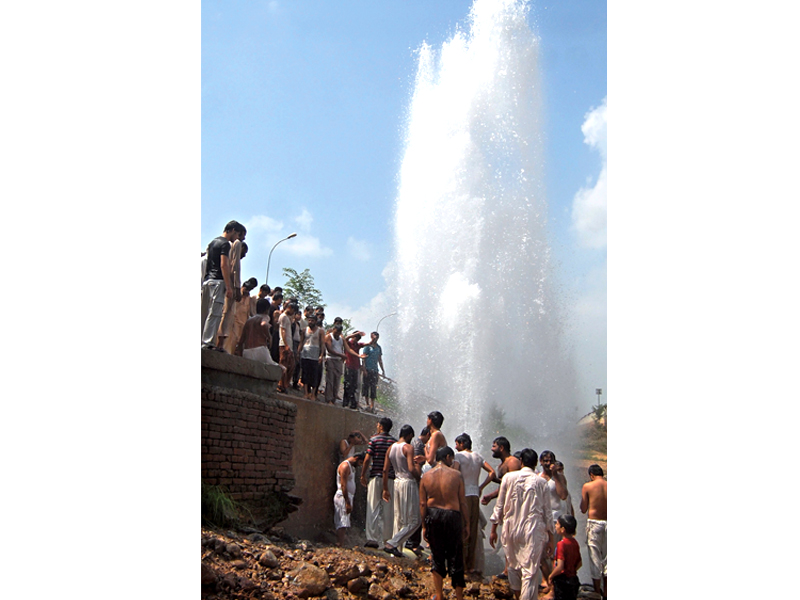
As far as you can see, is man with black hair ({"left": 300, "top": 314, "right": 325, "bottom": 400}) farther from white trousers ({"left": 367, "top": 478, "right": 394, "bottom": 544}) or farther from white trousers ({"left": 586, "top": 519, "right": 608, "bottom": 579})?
white trousers ({"left": 586, "top": 519, "right": 608, "bottom": 579})

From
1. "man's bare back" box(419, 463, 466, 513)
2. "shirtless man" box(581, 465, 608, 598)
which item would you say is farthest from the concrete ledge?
"shirtless man" box(581, 465, 608, 598)

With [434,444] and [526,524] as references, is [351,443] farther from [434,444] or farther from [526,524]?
[526,524]

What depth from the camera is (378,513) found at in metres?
6.73

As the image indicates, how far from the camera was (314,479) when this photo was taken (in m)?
6.90

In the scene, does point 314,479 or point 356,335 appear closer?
point 314,479

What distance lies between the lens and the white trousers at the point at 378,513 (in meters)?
6.70

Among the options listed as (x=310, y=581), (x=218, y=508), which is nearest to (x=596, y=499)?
(x=310, y=581)

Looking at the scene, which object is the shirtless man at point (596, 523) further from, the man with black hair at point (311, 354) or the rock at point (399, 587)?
the man with black hair at point (311, 354)

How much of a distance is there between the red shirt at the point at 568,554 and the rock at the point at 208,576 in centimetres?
316

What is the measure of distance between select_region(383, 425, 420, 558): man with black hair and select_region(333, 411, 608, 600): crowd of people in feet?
0.03
